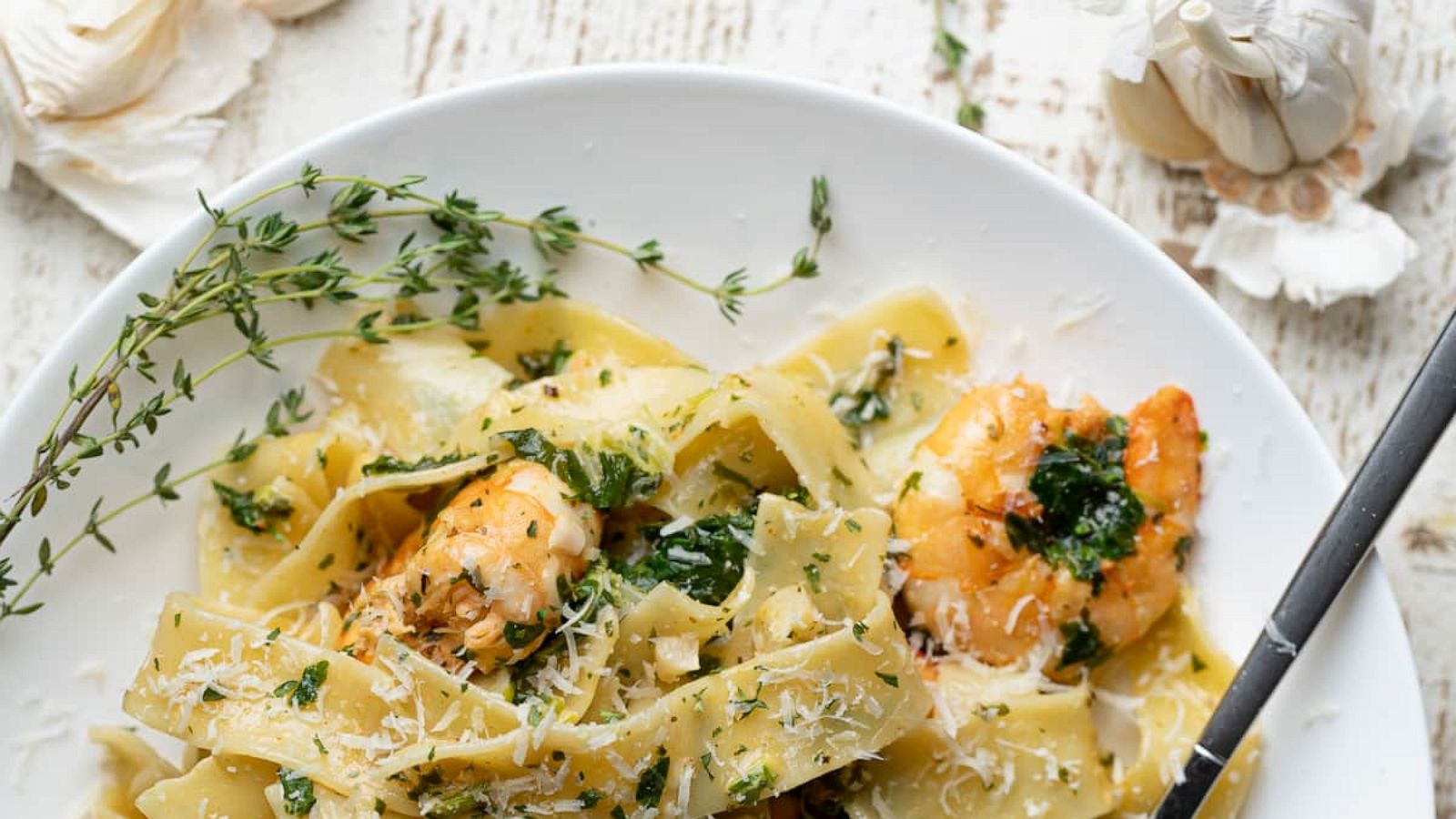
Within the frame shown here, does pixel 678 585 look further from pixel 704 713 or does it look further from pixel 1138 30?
pixel 1138 30

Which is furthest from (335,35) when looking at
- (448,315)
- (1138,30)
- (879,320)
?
(1138,30)

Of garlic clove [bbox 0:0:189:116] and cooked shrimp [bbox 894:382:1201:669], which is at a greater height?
garlic clove [bbox 0:0:189:116]

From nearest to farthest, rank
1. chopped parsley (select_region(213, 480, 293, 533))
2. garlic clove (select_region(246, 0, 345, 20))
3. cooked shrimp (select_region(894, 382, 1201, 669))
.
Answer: cooked shrimp (select_region(894, 382, 1201, 669)) < chopped parsley (select_region(213, 480, 293, 533)) < garlic clove (select_region(246, 0, 345, 20))

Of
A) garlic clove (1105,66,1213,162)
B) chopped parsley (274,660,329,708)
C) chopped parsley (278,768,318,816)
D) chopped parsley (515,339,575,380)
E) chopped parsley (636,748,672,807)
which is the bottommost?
chopped parsley (278,768,318,816)

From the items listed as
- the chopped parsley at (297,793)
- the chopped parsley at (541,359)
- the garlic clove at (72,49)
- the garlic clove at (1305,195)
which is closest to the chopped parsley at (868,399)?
the chopped parsley at (541,359)

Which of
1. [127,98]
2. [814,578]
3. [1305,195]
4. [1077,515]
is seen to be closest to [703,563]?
[814,578]

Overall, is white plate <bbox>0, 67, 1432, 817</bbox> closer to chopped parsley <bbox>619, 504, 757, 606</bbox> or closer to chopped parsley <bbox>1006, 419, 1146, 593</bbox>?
chopped parsley <bbox>1006, 419, 1146, 593</bbox>

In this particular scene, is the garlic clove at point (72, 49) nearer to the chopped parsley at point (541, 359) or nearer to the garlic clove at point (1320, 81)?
the chopped parsley at point (541, 359)

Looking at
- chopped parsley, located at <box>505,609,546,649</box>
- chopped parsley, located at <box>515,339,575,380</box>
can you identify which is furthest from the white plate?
chopped parsley, located at <box>505,609,546,649</box>
